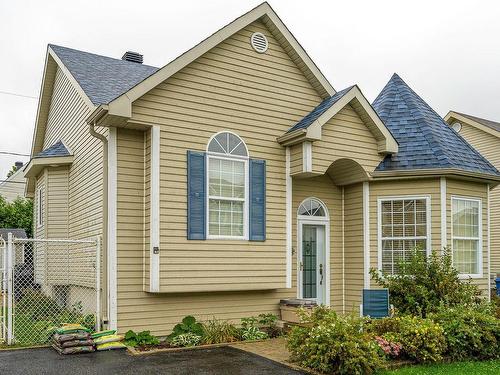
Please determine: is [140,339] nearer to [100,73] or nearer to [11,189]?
[100,73]

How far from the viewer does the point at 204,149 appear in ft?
32.8

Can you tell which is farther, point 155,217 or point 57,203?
point 57,203

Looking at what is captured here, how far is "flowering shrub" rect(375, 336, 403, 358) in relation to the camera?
7.81 meters

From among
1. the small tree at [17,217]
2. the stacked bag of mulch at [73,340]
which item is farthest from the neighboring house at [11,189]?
the stacked bag of mulch at [73,340]

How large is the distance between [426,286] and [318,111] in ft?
13.5

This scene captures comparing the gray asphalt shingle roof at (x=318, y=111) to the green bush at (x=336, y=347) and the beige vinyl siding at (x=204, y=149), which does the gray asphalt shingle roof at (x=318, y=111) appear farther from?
the green bush at (x=336, y=347)

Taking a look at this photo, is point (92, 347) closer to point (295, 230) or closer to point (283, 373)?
point (283, 373)

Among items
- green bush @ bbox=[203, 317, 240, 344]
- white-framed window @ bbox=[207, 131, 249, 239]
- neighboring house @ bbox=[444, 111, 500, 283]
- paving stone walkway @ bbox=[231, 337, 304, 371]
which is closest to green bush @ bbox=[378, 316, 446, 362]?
paving stone walkway @ bbox=[231, 337, 304, 371]

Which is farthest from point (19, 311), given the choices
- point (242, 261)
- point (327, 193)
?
point (327, 193)

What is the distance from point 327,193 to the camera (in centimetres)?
1221

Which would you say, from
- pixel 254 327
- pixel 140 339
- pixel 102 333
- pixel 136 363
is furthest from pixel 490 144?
pixel 136 363

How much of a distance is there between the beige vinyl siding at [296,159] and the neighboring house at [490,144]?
11.5m

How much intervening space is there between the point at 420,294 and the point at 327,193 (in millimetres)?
3131

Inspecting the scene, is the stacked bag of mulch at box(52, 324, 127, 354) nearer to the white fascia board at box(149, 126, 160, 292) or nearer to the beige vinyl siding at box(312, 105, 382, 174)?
Result: the white fascia board at box(149, 126, 160, 292)
